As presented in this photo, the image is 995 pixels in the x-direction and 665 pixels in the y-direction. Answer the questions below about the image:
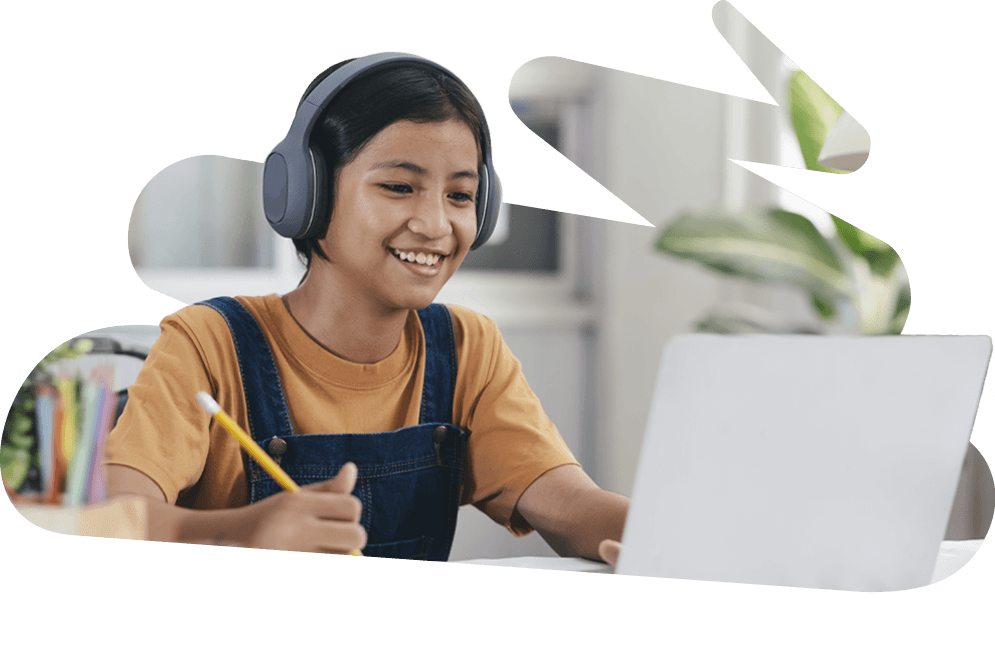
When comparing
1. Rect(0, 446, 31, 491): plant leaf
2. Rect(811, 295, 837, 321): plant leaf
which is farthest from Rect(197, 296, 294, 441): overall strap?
Rect(811, 295, 837, 321): plant leaf

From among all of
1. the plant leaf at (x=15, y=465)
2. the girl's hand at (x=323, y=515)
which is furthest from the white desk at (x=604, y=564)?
the plant leaf at (x=15, y=465)

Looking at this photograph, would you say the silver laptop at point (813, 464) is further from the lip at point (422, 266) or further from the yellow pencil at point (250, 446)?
the yellow pencil at point (250, 446)

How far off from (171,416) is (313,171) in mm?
524

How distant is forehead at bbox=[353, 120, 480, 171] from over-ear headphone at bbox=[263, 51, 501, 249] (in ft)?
0.23

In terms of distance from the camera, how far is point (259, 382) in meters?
1.85

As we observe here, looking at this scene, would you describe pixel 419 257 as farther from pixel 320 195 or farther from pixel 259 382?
pixel 259 382

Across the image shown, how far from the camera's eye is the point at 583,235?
5.99 ft

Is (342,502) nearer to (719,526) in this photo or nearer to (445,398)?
(445,398)

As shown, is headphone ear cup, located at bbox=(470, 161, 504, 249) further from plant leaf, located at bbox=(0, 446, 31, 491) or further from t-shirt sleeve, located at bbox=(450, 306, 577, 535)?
plant leaf, located at bbox=(0, 446, 31, 491)

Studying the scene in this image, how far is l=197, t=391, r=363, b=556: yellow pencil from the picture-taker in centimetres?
181

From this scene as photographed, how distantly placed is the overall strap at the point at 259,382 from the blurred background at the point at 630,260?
87mm

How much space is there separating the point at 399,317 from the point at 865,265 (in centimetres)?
83

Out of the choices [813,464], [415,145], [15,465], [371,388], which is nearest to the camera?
[813,464]

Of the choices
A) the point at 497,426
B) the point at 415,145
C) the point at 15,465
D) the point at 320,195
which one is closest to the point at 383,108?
the point at 415,145
